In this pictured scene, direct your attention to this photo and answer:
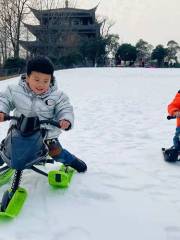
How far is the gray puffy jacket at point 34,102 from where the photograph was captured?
347cm

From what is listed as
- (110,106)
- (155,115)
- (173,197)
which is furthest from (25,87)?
(110,106)

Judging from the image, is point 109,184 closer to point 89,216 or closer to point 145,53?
point 89,216

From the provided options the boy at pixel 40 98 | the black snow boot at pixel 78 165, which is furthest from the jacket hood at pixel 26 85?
the black snow boot at pixel 78 165

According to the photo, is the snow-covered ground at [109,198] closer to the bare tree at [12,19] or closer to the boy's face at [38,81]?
the boy's face at [38,81]

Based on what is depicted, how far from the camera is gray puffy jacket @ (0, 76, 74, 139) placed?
3475mm

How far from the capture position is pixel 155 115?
8.74 metres

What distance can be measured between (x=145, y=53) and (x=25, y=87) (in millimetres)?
48944

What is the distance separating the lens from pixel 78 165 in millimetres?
4094

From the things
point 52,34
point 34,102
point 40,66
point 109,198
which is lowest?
point 109,198

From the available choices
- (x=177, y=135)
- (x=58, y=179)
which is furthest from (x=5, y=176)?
(x=177, y=135)

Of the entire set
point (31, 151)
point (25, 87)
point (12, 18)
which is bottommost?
point (31, 151)

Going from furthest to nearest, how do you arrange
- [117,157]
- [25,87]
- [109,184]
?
[117,157] < [109,184] < [25,87]

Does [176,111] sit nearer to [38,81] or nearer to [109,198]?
[109,198]

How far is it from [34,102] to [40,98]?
65 mm
